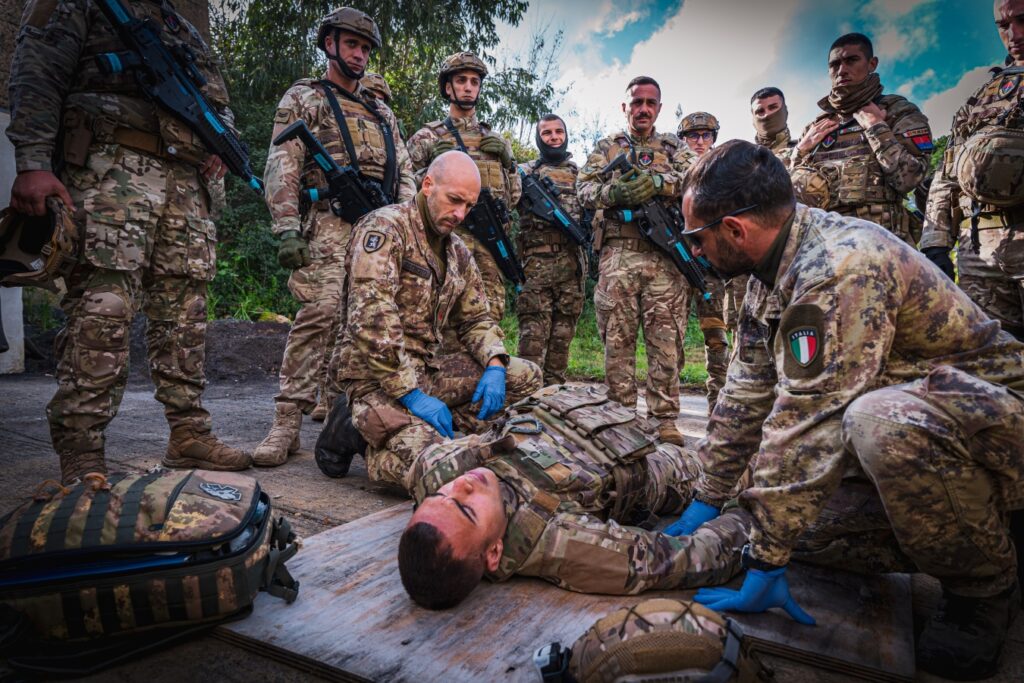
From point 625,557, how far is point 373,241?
1.94m

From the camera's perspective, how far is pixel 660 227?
480 centimetres

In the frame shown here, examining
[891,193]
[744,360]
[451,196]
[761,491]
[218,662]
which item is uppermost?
[891,193]

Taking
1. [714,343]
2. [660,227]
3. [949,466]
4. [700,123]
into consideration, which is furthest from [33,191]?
[700,123]

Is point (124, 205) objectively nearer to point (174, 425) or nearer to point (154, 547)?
point (174, 425)

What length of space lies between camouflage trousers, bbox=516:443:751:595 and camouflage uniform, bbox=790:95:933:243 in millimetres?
3165

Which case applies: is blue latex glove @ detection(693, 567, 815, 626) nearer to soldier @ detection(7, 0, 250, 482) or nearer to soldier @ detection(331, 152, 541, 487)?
soldier @ detection(331, 152, 541, 487)

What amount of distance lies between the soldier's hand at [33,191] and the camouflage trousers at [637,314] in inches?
134

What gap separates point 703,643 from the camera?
1348 millimetres

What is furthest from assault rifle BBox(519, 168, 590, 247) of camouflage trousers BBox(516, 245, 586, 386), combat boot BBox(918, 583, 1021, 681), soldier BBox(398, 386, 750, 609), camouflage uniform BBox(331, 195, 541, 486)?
combat boot BBox(918, 583, 1021, 681)

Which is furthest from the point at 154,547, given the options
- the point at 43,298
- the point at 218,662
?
the point at 43,298

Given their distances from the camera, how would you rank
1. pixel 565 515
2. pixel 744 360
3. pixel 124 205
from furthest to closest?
pixel 124 205 < pixel 744 360 < pixel 565 515

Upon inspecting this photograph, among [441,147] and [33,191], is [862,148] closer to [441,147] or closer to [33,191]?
[441,147]

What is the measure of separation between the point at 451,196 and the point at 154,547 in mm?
2129

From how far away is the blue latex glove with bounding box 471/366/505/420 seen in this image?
327 cm
